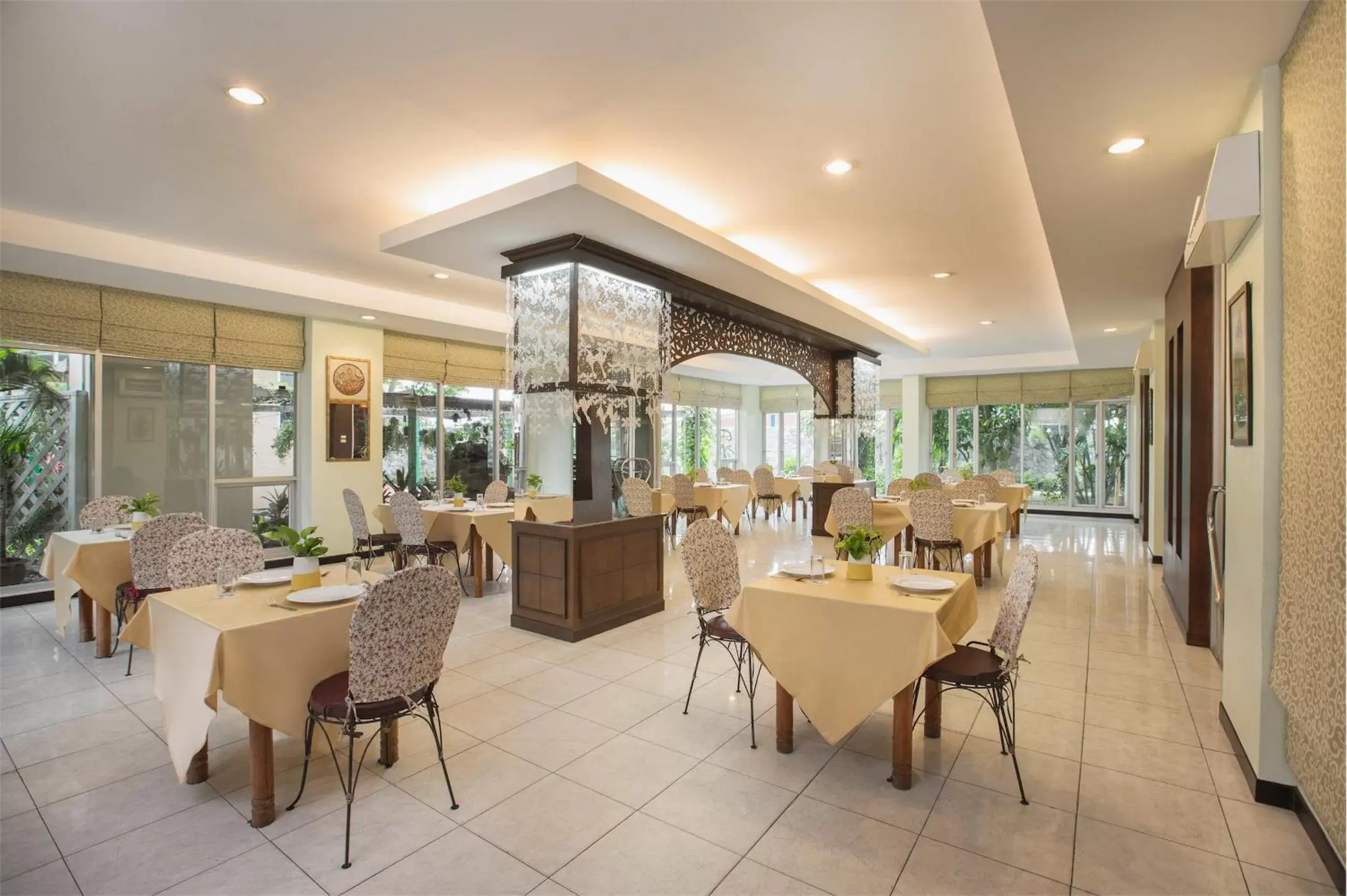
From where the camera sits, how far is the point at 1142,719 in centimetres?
329

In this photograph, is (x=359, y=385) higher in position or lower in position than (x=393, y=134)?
lower

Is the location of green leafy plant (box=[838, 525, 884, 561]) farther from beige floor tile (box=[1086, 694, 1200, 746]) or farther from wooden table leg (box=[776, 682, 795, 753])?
beige floor tile (box=[1086, 694, 1200, 746])

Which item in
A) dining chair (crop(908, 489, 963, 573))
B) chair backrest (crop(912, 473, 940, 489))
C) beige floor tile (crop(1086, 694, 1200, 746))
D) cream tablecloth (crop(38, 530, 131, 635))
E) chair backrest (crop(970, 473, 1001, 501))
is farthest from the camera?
chair backrest (crop(970, 473, 1001, 501))

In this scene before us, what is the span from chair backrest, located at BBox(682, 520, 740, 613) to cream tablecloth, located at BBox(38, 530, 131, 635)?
368 cm

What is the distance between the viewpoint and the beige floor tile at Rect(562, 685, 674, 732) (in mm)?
3268

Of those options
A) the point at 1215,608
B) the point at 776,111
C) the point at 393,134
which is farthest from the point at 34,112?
the point at 1215,608

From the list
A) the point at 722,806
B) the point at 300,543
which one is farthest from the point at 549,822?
the point at 300,543

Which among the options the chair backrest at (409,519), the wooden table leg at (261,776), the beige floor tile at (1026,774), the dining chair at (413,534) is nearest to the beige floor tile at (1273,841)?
the beige floor tile at (1026,774)

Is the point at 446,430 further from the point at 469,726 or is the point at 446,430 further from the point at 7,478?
the point at 469,726

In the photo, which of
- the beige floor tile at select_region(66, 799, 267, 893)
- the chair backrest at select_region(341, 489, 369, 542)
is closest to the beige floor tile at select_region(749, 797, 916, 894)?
the beige floor tile at select_region(66, 799, 267, 893)

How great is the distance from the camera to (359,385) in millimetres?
7816

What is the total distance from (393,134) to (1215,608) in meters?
5.64

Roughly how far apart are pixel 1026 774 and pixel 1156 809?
44 centimetres

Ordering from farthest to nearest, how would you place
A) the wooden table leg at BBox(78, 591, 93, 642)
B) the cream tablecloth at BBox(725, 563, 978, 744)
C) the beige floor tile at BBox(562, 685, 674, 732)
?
the wooden table leg at BBox(78, 591, 93, 642), the beige floor tile at BBox(562, 685, 674, 732), the cream tablecloth at BBox(725, 563, 978, 744)
